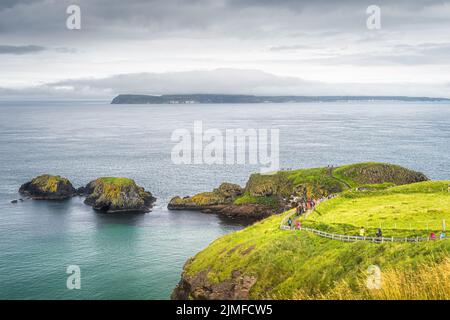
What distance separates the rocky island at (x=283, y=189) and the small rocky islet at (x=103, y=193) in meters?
9.07

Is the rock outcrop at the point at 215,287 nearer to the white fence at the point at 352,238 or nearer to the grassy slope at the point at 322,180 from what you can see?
the white fence at the point at 352,238

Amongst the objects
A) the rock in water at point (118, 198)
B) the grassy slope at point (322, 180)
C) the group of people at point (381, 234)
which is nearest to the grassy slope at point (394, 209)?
the group of people at point (381, 234)

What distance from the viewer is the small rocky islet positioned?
131125 millimetres

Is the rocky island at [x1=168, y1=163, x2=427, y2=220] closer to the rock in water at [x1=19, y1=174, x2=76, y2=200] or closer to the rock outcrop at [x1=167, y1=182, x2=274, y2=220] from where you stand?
the rock outcrop at [x1=167, y1=182, x2=274, y2=220]

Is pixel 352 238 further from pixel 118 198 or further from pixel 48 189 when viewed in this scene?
pixel 48 189

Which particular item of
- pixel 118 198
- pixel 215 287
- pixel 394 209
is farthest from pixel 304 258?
pixel 118 198

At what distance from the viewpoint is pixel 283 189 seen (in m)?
137

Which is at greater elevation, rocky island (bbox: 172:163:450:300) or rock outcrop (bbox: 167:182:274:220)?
rocky island (bbox: 172:163:450:300)

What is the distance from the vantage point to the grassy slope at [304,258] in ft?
141

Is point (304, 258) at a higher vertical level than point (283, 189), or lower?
higher

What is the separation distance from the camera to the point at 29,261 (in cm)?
8994

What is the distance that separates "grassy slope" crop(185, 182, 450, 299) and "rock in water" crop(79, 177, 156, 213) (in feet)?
209

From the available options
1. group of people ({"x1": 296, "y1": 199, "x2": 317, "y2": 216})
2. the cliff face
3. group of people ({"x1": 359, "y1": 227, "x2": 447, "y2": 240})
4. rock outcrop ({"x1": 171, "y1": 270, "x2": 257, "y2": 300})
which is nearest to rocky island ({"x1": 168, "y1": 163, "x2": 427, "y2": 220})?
group of people ({"x1": 296, "y1": 199, "x2": 317, "y2": 216})

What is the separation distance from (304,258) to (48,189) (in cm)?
10806
